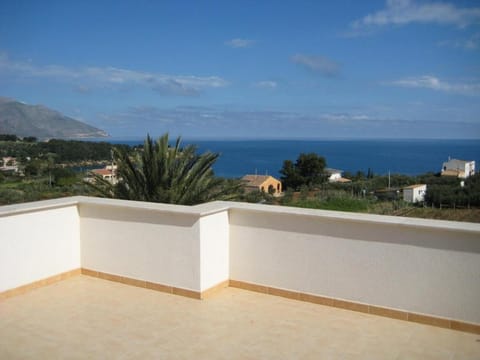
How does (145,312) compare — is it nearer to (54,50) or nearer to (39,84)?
(54,50)

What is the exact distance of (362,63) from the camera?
2667 inches

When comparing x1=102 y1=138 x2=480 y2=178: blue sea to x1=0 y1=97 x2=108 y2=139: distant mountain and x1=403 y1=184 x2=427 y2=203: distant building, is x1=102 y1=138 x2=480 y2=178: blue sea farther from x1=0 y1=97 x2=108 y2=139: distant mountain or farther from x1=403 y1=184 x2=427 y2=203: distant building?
x1=403 y1=184 x2=427 y2=203: distant building

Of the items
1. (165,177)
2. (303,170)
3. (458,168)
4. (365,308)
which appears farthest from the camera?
(303,170)

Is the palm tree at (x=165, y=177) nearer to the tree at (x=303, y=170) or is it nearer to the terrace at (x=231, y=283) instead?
the terrace at (x=231, y=283)

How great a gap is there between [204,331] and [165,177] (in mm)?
4517

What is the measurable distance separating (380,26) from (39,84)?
47.3m

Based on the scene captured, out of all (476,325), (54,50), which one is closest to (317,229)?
(476,325)

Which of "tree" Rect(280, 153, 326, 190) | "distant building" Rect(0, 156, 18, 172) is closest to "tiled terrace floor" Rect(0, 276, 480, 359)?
"distant building" Rect(0, 156, 18, 172)

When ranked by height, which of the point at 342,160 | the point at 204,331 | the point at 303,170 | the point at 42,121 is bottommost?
the point at 204,331

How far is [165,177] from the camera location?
771 cm

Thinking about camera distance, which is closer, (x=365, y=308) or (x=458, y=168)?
(x=365, y=308)

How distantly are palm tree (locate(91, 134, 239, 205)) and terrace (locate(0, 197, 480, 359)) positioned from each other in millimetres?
2757

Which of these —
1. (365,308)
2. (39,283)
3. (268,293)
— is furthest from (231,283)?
(39,283)

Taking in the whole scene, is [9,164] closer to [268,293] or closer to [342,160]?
[268,293]
